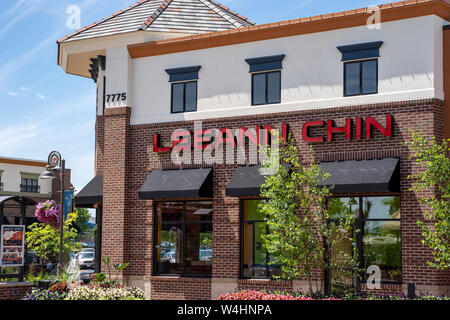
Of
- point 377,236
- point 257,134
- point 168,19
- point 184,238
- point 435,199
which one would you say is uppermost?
point 168,19

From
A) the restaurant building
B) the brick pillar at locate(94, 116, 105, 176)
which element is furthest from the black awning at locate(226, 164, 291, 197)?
the brick pillar at locate(94, 116, 105, 176)

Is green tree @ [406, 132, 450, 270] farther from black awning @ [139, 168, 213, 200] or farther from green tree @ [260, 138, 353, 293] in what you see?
black awning @ [139, 168, 213, 200]

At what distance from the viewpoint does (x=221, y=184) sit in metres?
23.3

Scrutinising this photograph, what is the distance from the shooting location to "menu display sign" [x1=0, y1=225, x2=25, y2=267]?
22.6 meters

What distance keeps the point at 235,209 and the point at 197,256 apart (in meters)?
2.41

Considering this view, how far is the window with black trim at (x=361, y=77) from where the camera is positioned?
21125mm

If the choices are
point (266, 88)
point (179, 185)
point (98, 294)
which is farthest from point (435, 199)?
point (98, 294)

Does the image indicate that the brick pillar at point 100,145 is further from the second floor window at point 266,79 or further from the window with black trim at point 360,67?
the window with black trim at point 360,67

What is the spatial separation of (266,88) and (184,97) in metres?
3.40

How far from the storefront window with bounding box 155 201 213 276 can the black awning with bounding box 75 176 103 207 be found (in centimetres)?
292

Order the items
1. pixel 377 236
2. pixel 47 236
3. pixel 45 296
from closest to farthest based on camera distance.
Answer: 1. pixel 45 296
2. pixel 377 236
3. pixel 47 236

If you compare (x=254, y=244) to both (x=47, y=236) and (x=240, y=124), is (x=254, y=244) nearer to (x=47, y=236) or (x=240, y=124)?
(x=240, y=124)

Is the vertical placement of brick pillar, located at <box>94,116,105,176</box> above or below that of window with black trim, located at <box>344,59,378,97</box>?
below

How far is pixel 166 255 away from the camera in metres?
24.5
